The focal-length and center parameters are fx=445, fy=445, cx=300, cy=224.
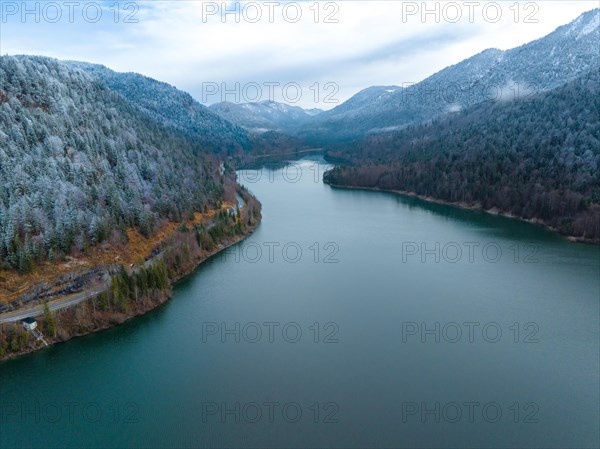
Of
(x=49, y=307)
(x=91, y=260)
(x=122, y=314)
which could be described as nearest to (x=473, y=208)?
(x=91, y=260)

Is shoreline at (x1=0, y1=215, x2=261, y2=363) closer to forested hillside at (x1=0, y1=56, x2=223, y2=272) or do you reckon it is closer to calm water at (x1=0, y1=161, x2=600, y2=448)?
calm water at (x1=0, y1=161, x2=600, y2=448)

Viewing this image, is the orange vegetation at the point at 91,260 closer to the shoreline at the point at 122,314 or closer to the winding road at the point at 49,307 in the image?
the winding road at the point at 49,307

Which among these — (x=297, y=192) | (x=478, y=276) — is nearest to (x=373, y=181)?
(x=297, y=192)

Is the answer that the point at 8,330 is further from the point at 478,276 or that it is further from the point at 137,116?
the point at 137,116

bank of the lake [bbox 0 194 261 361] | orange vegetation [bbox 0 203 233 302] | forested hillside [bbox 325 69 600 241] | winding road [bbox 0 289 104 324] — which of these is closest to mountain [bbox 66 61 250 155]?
forested hillside [bbox 325 69 600 241]

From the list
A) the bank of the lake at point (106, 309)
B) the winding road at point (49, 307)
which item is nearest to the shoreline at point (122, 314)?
the bank of the lake at point (106, 309)
